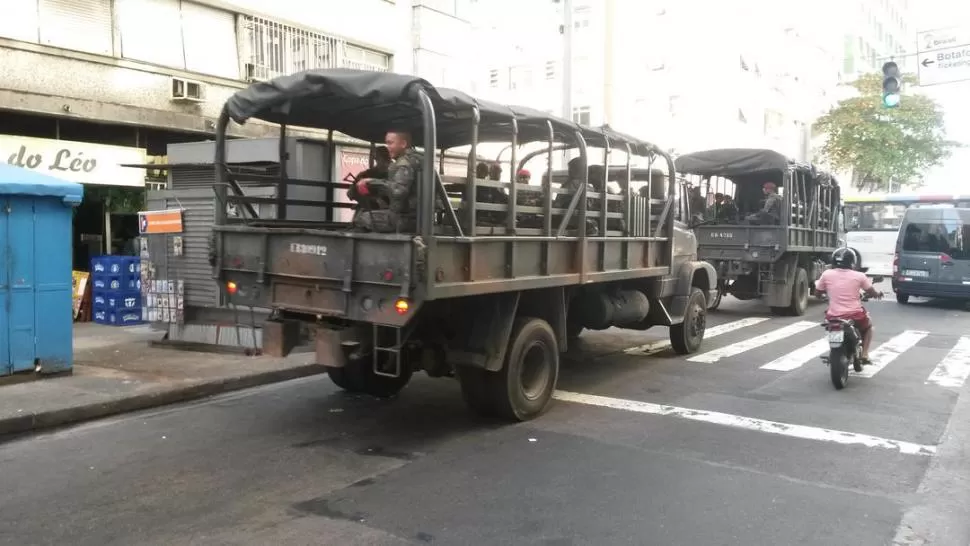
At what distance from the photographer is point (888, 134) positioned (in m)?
38.0

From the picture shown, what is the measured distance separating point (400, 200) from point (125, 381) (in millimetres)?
4159

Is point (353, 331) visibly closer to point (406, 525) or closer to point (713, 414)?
point (406, 525)

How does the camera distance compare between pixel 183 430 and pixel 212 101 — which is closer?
pixel 183 430

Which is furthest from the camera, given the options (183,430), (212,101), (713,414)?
(212,101)

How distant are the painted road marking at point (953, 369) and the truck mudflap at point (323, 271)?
682 cm

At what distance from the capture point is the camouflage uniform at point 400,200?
592cm

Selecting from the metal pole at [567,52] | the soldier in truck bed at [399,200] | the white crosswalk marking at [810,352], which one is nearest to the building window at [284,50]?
the metal pole at [567,52]

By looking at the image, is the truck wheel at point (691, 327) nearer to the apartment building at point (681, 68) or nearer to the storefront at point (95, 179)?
the storefront at point (95, 179)

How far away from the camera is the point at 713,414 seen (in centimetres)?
723

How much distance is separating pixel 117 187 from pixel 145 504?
9679 mm

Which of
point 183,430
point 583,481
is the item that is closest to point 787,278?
point 583,481

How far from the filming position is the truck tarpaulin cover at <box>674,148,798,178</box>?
14.5 metres

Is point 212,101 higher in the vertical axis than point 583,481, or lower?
higher

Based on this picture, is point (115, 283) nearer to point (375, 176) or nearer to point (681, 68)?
point (375, 176)
